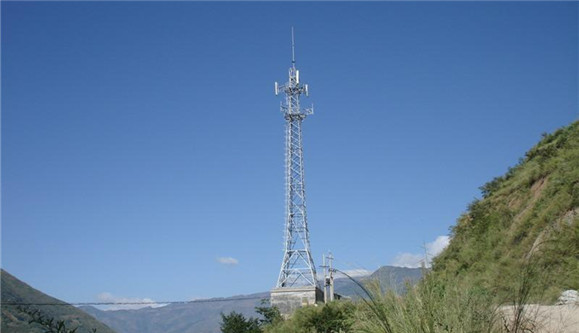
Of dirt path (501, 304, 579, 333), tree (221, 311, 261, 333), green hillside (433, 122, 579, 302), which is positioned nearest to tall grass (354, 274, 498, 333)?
dirt path (501, 304, 579, 333)

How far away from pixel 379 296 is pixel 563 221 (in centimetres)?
1008

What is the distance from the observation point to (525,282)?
5410 millimetres

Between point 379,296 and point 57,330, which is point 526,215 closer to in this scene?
point 379,296

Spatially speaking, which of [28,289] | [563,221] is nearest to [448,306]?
[563,221]

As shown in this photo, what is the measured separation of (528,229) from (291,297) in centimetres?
1932

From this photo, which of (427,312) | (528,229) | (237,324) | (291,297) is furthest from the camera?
(291,297)

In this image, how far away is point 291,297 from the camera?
33688 millimetres

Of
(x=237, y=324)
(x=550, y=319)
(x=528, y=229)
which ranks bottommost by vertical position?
(x=550, y=319)

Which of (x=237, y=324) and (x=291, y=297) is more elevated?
(x=291, y=297)

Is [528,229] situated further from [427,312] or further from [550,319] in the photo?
[427,312]

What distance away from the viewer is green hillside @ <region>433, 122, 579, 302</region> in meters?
12.2

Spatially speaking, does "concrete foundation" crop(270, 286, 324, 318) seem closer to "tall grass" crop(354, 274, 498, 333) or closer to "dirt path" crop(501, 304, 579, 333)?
"dirt path" crop(501, 304, 579, 333)

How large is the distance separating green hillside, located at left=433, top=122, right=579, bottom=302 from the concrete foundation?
11770 mm

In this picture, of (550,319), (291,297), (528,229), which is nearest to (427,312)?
(550,319)
